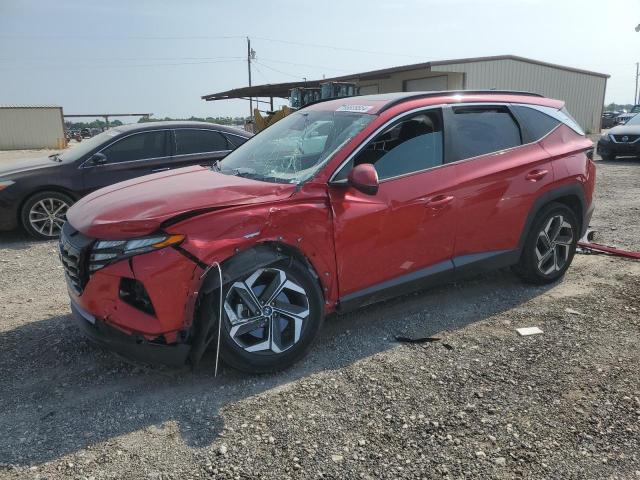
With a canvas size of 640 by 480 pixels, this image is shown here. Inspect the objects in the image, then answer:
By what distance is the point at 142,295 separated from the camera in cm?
295

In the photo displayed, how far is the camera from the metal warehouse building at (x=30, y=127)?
132ft

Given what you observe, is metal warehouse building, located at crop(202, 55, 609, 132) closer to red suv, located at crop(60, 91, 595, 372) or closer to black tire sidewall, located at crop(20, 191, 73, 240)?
red suv, located at crop(60, 91, 595, 372)

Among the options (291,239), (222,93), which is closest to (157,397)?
(291,239)

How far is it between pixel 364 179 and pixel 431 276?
1.12 meters

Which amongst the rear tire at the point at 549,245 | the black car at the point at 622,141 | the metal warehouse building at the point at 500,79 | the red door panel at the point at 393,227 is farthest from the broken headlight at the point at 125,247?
the metal warehouse building at the point at 500,79

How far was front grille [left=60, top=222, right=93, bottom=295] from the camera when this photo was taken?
10.2ft

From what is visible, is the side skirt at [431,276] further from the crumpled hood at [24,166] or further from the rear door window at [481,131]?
the crumpled hood at [24,166]

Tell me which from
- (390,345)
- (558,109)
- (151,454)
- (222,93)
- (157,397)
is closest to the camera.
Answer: (151,454)

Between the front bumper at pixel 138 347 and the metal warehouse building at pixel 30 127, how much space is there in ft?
136

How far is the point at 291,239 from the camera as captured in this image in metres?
3.28

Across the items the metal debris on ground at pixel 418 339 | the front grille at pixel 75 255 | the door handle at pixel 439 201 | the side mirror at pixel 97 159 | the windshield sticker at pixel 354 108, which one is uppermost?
the windshield sticker at pixel 354 108

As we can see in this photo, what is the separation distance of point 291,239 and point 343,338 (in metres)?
1.01

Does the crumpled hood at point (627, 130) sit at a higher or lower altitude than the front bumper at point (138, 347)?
higher

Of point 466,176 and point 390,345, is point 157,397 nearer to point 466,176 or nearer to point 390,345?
point 390,345
